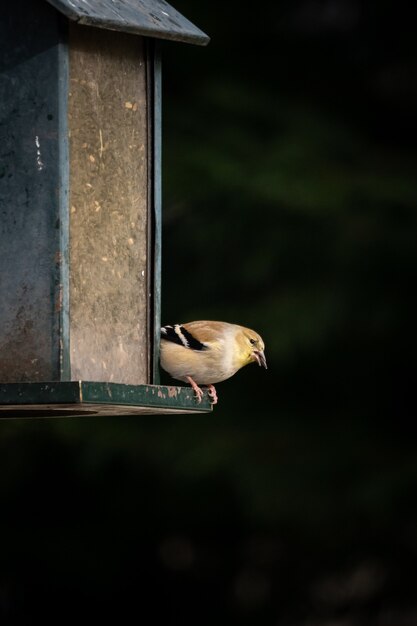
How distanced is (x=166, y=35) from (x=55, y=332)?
1012mm

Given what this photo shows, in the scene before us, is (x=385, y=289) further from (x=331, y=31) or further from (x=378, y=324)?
(x=331, y=31)

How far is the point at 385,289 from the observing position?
Answer: 6.68 metres

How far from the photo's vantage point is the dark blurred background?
6.63 metres

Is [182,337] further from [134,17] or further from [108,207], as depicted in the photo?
[134,17]

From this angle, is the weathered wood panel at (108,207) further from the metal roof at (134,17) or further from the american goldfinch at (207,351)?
the american goldfinch at (207,351)

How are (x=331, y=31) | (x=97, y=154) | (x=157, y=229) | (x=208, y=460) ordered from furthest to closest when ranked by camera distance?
1. (x=331, y=31)
2. (x=208, y=460)
3. (x=157, y=229)
4. (x=97, y=154)

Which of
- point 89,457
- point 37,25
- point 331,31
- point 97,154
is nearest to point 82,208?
point 97,154

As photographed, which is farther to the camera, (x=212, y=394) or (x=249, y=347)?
(x=249, y=347)

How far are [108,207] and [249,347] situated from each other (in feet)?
4.88

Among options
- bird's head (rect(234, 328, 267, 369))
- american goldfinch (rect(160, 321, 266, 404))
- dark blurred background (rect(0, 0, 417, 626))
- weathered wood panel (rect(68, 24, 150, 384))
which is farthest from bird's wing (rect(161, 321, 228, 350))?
dark blurred background (rect(0, 0, 417, 626))

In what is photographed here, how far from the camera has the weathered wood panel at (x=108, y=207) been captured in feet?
13.4

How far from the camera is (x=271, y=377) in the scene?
22.2 ft

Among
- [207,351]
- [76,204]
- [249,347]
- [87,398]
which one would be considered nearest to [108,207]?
[76,204]

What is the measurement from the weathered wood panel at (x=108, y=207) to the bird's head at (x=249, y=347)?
42.4 inches
